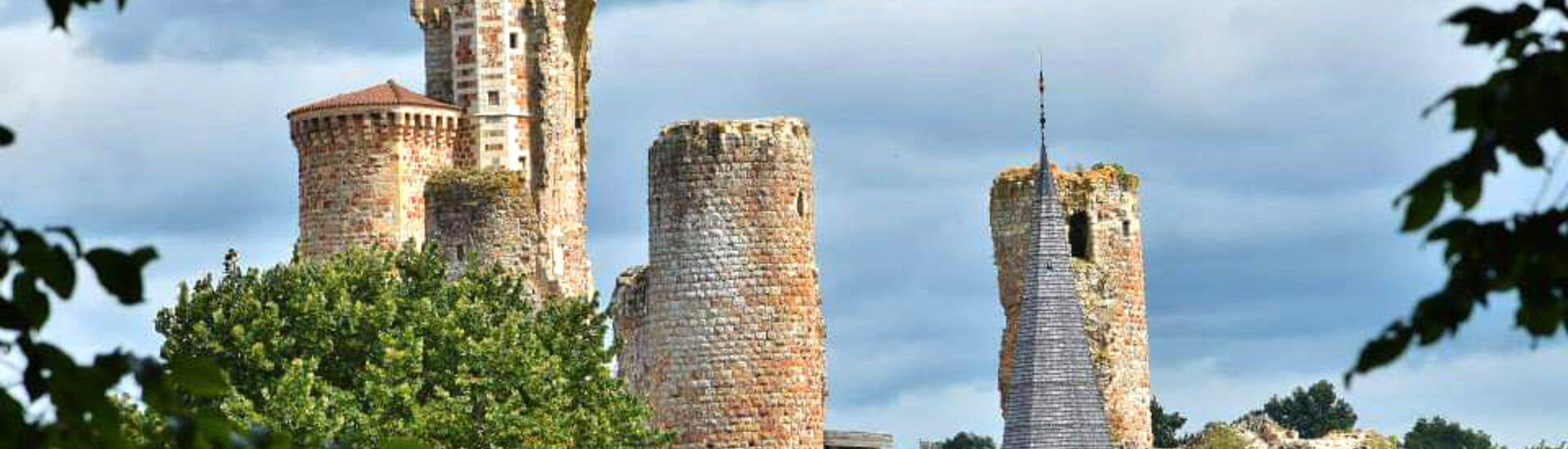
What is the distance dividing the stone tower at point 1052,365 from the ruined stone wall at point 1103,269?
2.25 metres

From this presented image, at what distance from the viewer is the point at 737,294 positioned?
144 ft

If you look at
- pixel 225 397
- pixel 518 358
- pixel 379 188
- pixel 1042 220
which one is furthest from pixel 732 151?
pixel 379 188

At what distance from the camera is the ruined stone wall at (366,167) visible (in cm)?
5791

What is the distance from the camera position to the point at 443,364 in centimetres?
4259

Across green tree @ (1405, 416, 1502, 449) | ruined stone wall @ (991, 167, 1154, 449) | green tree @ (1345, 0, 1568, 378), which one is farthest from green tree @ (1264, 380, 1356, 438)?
green tree @ (1345, 0, 1568, 378)

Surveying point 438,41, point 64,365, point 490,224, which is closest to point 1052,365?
point 490,224

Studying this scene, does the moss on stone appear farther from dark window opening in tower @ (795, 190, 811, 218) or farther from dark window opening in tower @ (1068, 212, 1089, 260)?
dark window opening in tower @ (795, 190, 811, 218)

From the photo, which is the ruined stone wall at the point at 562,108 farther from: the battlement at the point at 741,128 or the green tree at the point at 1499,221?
the green tree at the point at 1499,221

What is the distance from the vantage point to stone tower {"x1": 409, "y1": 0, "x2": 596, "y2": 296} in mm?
58750

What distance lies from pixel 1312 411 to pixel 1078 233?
66091 millimetres

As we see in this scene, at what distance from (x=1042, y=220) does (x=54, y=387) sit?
44.1m

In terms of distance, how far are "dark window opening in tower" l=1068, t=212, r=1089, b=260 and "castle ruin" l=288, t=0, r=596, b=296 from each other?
25.1ft

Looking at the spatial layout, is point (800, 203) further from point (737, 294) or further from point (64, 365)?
point (64, 365)

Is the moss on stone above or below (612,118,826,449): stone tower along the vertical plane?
above
